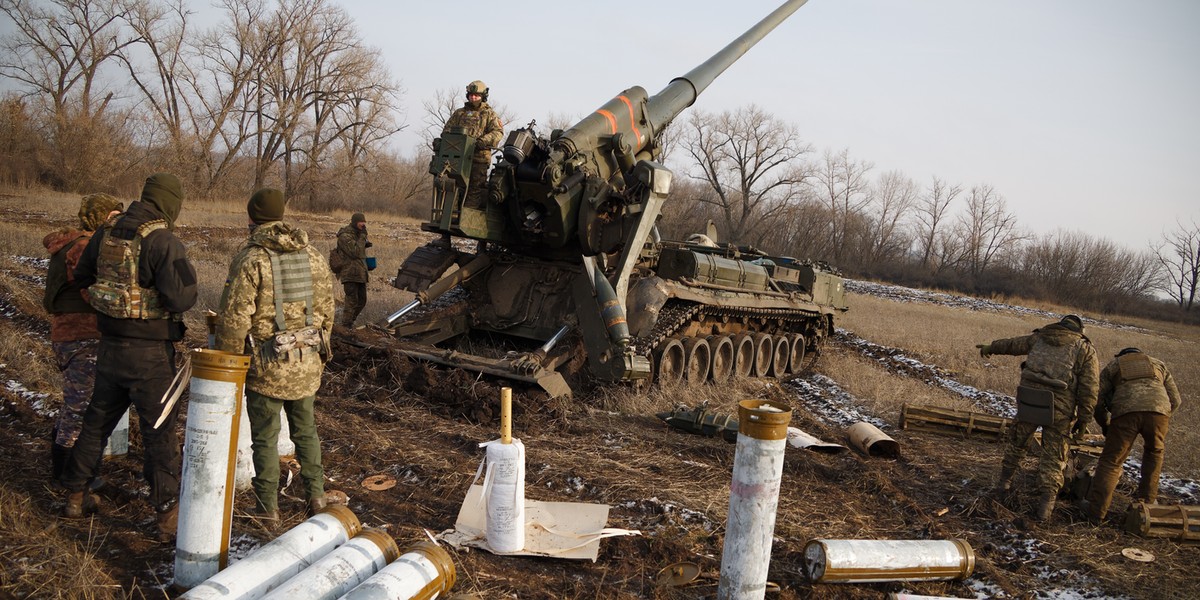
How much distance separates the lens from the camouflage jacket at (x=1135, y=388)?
598cm

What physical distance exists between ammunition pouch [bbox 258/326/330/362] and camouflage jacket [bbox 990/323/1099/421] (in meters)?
5.20

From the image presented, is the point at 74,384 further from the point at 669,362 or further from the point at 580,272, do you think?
the point at 669,362

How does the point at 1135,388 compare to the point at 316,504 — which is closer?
the point at 316,504

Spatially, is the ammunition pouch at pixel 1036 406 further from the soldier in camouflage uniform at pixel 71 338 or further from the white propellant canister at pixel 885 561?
the soldier in camouflage uniform at pixel 71 338

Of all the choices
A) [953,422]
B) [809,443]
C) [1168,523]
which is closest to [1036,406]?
[1168,523]

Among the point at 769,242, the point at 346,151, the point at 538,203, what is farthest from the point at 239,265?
the point at 769,242

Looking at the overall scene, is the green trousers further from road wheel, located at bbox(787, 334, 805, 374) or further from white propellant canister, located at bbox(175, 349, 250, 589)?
road wheel, located at bbox(787, 334, 805, 374)

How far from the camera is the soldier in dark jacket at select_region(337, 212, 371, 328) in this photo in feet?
33.8

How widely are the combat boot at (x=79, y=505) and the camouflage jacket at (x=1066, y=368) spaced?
21.1 feet

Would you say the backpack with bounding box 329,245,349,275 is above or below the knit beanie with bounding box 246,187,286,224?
below

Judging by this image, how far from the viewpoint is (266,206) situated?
4.41 metres

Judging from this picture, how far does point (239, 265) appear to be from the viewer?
426 centimetres

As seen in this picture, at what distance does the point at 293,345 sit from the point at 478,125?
4263mm

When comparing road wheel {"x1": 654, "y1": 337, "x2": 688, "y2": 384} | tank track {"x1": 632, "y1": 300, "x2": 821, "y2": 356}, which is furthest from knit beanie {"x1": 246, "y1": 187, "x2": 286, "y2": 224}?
road wheel {"x1": 654, "y1": 337, "x2": 688, "y2": 384}
